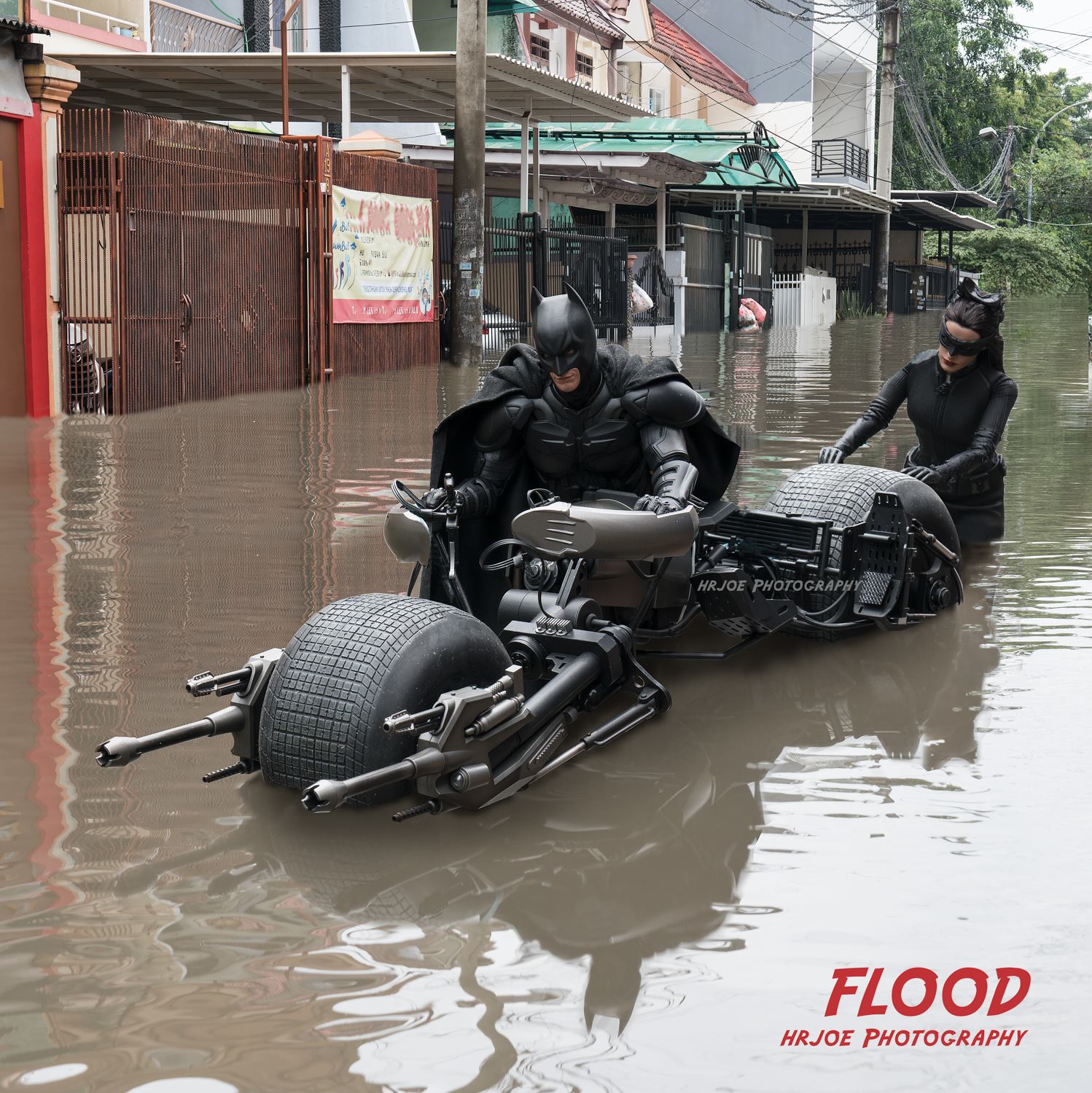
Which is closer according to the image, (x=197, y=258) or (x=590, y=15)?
(x=197, y=258)

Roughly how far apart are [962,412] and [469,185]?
12.5 m

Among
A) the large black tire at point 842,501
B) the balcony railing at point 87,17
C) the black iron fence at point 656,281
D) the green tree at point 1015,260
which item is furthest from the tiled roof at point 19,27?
the green tree at point 1015,260

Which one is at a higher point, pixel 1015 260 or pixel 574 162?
pixel 574 162

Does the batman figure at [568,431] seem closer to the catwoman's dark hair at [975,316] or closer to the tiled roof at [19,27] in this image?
the catwoman's dark hair at [975,316]

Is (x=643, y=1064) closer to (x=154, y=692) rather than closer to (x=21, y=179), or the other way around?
(x=154, y=692)

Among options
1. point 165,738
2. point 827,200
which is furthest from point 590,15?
point 165,738

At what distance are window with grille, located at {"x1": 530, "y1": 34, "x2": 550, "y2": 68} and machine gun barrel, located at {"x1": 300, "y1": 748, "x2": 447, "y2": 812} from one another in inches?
1238

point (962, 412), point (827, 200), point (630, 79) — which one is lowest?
point (962, 412)

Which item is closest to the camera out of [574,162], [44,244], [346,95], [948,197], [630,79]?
[44,244]

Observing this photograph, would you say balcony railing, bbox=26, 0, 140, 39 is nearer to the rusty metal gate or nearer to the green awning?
the green awning

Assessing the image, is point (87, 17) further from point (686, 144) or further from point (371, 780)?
point (371, 780)

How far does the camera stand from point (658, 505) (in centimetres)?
468

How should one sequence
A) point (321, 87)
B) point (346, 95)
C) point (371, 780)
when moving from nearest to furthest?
point (371, 780)
point (346, 95)
point (321, 87)

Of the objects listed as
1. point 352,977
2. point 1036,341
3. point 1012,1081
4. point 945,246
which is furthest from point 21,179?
point 945,246
